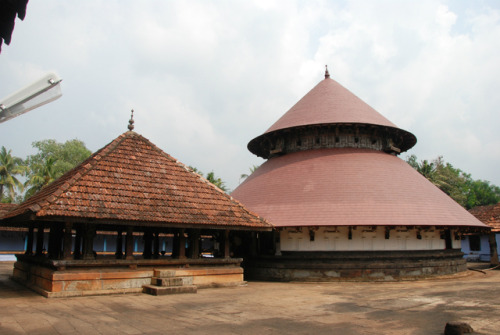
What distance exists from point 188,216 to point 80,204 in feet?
10.8

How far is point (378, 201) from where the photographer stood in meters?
16.7

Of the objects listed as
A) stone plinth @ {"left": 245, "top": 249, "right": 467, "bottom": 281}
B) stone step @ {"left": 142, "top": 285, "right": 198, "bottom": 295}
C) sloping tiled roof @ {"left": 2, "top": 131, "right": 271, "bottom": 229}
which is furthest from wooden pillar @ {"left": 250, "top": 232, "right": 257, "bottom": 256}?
stone step @ {"left": 142, "top": 285, "right": 198, "bottom": 295}

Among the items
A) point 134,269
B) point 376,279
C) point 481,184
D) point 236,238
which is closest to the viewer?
point 134,269

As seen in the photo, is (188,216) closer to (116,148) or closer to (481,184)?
(116,148)

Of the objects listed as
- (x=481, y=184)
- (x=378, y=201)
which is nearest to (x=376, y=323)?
(x=378, y=201)

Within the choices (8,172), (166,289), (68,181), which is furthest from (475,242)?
(8,172)

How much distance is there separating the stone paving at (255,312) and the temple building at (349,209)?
3667 millimetres

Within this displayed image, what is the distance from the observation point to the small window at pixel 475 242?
33.8 meters

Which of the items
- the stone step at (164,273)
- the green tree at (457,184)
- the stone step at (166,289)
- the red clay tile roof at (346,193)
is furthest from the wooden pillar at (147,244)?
the green tree at (457,184)

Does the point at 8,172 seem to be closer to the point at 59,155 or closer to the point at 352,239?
the point at 59,155

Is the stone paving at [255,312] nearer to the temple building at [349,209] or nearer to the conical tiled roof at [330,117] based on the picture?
the temple building at [349,209]

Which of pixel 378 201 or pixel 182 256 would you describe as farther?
pixel 378 201

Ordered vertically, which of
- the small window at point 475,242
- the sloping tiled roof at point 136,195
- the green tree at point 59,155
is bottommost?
the small window at point 475,242

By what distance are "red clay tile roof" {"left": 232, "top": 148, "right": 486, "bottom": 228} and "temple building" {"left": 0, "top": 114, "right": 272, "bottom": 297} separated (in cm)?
313
